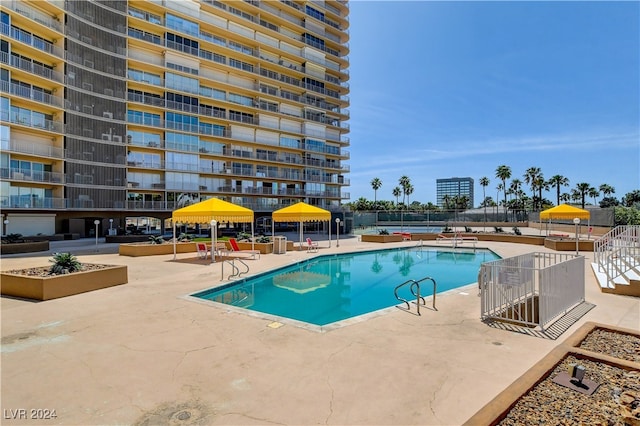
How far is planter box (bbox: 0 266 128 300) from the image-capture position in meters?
8.50

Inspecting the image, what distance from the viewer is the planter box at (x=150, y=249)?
1745 centimetres

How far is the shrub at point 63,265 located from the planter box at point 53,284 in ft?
1.57

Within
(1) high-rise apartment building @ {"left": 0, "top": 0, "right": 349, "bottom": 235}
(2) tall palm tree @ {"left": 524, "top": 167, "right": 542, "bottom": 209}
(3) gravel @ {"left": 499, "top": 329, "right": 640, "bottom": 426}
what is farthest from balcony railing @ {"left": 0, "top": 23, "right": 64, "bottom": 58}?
(2) tall palm tree @ {"left": 524, "top": 167, "right": 542, "bottom": 209}

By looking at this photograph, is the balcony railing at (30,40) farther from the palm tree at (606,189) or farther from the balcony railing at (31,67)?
the palm tree at (606,189)

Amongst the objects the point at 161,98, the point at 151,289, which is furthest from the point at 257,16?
the point at 151,289

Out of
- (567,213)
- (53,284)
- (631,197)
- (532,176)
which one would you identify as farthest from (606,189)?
(53,284)

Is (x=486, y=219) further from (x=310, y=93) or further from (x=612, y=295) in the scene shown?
(x=612, y=295)

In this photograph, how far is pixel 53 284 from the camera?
339 inches

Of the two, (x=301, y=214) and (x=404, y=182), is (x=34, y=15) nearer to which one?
(x=301, y=214)

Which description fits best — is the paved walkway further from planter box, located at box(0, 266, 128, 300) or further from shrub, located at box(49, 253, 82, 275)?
shrub, located at box(49, 253, 82, 275)

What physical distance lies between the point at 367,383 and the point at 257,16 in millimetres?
46015

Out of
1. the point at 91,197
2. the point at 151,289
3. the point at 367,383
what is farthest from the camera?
the point at 91,197

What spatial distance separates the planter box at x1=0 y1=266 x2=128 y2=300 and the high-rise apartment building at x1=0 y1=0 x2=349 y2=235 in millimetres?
22328

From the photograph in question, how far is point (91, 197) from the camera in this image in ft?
98.4
